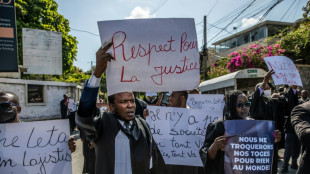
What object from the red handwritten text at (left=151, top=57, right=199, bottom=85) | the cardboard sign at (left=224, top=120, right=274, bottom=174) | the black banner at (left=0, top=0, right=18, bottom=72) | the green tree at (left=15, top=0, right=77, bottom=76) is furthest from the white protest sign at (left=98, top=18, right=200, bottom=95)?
the green tree at (left=15, top=0, right=77, bottom=76)

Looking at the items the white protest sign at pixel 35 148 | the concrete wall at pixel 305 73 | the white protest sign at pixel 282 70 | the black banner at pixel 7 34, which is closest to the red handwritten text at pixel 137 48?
the white protest sign at pixel 35 148

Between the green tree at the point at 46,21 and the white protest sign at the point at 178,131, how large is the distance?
18.6 m

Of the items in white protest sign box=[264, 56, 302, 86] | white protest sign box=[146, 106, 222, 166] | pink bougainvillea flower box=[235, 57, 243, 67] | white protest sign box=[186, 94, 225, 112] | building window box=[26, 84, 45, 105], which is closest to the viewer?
white protest sign box=[146, 106, 222, 166]

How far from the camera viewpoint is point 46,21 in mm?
21422

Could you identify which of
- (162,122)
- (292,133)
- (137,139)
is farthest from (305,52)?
(137,139)

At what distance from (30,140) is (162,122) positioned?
56.8 inches

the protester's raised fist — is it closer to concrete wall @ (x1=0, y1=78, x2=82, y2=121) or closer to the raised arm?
the raised arm

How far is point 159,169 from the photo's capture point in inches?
89.0

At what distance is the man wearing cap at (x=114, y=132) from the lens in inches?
71.4

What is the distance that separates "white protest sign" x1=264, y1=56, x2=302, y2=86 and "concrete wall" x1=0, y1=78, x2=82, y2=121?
1642cm

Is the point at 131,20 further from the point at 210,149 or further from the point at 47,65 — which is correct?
the point at 47,65

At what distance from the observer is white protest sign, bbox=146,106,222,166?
10.2ft

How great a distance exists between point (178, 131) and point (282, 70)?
1950mm

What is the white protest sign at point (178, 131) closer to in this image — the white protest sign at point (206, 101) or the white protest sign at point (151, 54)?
the white protest sign at point (151, 54)
